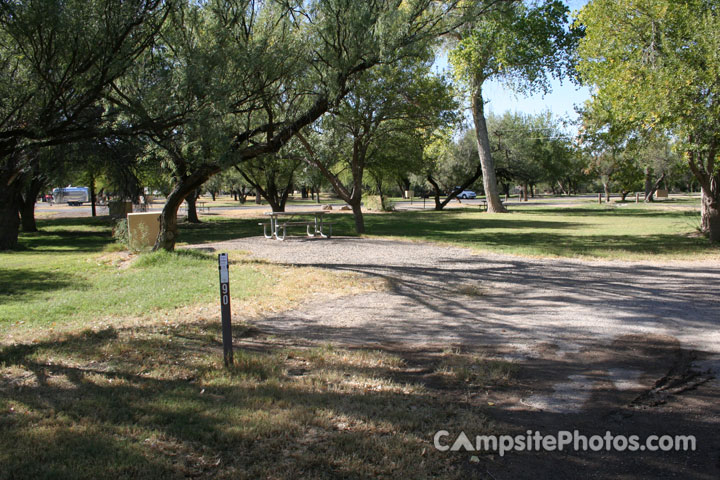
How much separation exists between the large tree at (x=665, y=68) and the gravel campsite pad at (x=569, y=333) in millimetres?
3777

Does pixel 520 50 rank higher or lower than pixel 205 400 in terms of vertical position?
higher

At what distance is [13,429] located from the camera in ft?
11.5

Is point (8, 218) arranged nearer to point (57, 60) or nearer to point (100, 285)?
point (100, 285)

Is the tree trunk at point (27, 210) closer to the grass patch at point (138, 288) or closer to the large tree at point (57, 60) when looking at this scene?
the grass patch at point (138, 288)

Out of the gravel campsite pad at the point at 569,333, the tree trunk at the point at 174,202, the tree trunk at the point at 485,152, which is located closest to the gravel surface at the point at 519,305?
the gravel campsite pad at the point at 569,333

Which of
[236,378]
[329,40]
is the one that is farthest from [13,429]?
[329,40]

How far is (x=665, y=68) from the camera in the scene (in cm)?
1239

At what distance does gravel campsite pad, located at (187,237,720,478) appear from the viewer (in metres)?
3.55

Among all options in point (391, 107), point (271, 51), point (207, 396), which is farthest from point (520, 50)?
point (207, 396)

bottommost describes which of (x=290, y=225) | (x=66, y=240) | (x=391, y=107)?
(x=66, y=240)

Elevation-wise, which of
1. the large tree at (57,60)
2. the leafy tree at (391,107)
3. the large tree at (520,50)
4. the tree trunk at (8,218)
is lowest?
the tree trunk at (8,218)

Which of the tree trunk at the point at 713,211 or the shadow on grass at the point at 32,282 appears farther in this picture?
the tree trunk at the point at 713,211

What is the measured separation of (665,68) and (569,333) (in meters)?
9.51

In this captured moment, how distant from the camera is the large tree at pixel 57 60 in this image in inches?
248
